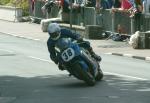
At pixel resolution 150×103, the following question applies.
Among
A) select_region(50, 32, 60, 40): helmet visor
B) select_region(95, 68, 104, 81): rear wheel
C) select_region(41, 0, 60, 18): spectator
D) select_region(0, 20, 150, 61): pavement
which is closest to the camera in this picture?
select_region(50, 32, 60, 40): helmet visor

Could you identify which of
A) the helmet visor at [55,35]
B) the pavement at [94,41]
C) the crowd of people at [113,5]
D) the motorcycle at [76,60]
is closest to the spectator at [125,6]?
the crowd of people at [113,5]

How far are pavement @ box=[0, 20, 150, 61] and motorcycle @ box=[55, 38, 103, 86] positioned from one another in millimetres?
7032

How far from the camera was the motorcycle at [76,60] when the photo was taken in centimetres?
1553

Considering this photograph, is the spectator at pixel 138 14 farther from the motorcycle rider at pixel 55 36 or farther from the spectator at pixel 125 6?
the motorcycle rider at pixel 55 36

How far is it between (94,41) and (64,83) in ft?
45.4

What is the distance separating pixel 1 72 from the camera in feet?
64.0

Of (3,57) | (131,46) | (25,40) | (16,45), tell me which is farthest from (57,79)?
(25,40)

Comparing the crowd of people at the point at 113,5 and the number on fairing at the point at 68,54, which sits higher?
the crowd of people at the point at 113,5

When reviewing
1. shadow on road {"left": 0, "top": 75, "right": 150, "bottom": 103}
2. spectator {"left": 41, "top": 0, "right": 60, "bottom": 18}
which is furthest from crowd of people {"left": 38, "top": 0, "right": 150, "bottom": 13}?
shadow on road {"left": 0, "top": 75, "right": 150, "bottom": 103}

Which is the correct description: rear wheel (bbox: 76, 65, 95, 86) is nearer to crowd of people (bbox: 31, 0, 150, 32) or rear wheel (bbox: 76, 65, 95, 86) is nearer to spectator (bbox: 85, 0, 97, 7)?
crowd of people (bbox: 31, 0, 150, 32)

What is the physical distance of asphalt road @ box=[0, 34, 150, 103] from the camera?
44.6 feet

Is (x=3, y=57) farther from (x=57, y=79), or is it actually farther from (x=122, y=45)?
(x=57, y=79)

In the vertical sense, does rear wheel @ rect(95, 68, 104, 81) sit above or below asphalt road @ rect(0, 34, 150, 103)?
above

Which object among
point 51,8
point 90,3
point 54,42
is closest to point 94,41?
point 90,3
